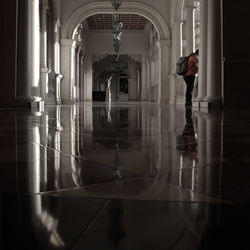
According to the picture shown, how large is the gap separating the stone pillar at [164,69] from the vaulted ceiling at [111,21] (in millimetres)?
7079

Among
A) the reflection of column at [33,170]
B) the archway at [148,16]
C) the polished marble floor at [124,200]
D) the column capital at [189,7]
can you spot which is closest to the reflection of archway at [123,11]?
the archway at [148,16]

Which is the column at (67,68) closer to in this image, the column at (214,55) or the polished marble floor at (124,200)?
the column at (214,55)

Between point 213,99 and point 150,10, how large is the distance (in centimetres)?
1193

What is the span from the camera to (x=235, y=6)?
8.82 m

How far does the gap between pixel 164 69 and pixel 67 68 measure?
5.12 m

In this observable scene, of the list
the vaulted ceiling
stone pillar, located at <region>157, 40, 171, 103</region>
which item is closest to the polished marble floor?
stone pillar, located at <region>157, 40, 171, 103</region>

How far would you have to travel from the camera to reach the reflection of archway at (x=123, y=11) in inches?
765

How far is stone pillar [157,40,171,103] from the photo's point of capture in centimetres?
1950

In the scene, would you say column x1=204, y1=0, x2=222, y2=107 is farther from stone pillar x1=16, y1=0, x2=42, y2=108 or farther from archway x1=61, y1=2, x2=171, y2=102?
archway x1=61, y1=2, x2=171, y2=102

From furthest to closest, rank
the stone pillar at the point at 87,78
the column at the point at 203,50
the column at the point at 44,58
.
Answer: the stone pillar at the point at 87,78
the column at the point at 44,58
the column at the point at 203,50

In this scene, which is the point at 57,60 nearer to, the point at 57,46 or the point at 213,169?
the point at 57,46

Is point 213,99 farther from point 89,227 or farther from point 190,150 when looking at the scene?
point 89,227

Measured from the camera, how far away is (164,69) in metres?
19.6

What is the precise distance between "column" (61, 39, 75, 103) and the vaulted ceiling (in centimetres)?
729
